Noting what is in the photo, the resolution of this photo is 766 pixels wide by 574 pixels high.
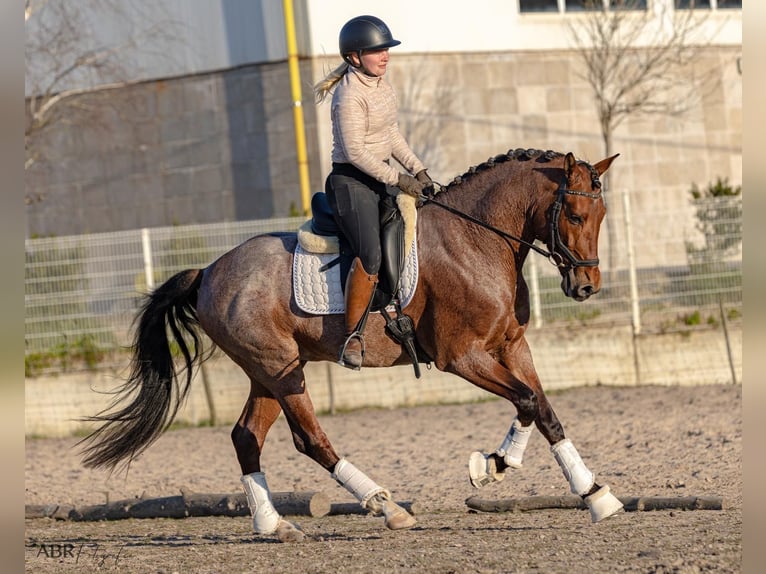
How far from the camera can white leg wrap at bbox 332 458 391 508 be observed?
20.8 feet

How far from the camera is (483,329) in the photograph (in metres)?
6.31

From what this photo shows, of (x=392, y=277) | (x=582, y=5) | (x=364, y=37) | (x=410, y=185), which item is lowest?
(x=392, y=277)

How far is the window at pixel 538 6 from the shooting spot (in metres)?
18.2

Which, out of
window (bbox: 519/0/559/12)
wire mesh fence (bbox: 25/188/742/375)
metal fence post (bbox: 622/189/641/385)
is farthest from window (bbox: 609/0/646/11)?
metal fence post (bbox: 622/189/641/385)

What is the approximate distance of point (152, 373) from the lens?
7.39m

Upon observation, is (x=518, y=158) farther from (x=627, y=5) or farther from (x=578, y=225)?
(x=627, y=5)

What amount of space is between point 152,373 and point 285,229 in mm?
6575

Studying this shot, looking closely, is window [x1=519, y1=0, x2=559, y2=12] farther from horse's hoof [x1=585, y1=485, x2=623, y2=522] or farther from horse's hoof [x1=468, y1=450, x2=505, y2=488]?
horse's hoof [x1=585, y1=485, x2=623, y2=522]

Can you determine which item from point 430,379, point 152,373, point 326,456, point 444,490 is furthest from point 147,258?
point 326,456

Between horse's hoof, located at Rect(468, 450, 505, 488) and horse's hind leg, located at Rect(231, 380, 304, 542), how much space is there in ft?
3.69

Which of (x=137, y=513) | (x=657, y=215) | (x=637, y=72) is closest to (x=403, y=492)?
(x=137, y=513)

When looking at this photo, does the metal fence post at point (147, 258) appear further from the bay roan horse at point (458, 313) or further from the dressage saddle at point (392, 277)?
the dressage saddle at point (392, 277)
